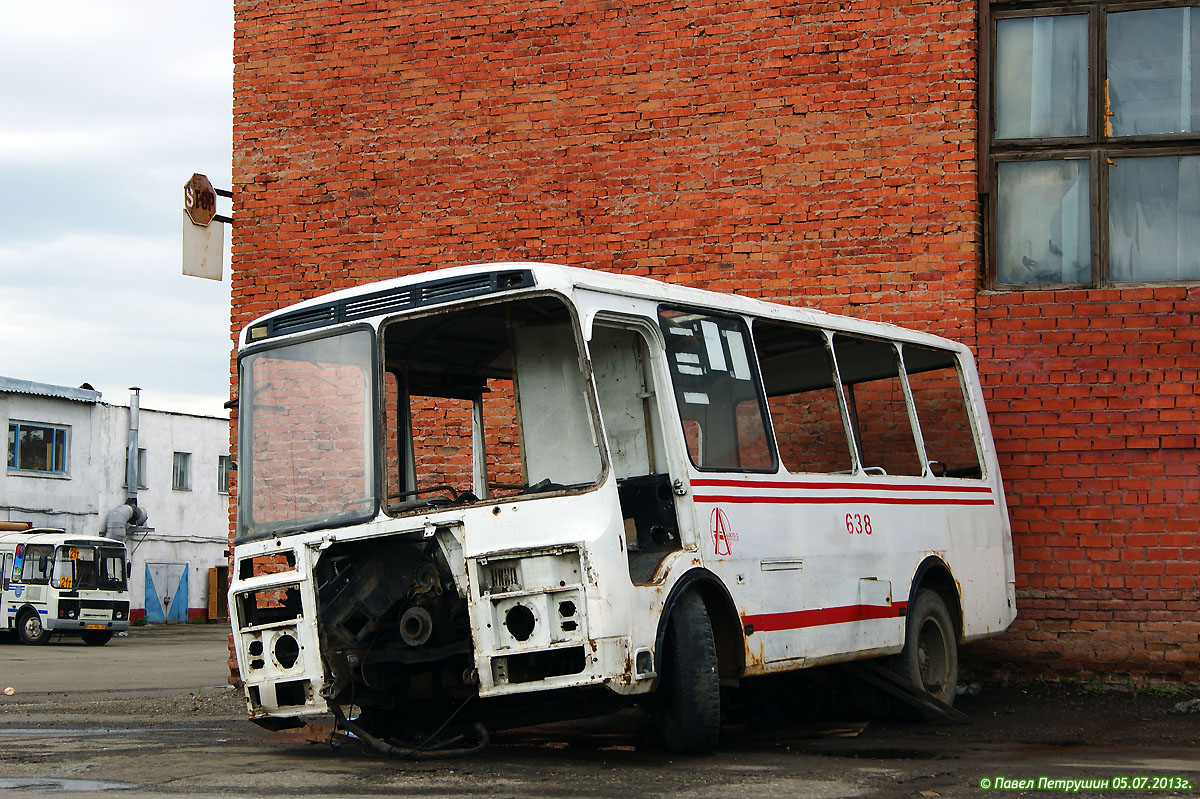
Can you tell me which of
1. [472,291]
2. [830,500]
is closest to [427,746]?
[472,291]

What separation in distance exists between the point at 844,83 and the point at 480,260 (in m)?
3.51

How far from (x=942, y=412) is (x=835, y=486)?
2.08 m

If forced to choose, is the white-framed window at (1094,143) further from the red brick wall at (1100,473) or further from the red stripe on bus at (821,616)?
the red stripe on bus at (821,616)

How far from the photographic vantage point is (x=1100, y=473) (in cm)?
1166

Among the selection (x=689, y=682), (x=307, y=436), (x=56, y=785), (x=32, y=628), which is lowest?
(x=32, y=628)

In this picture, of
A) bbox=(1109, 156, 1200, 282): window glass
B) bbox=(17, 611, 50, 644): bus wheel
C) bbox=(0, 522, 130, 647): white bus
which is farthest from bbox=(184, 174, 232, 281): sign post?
bbox=(17, 611, 50, 644): bus wheel

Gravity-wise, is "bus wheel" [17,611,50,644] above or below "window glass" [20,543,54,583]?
below

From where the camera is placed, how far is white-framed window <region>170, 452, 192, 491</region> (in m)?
48.8

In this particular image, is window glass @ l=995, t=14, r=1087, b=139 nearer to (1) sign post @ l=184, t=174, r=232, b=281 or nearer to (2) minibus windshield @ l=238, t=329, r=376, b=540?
(2) minibus windshield @ l=238, t=329, r=376, b=540

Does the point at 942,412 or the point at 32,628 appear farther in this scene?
the point at 32,628

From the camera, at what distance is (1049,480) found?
38.7ft

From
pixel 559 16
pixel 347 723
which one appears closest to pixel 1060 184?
pixel 559 16

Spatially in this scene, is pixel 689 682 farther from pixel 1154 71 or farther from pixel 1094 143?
pixel 1154 71

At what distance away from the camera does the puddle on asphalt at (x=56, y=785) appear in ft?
22.6
